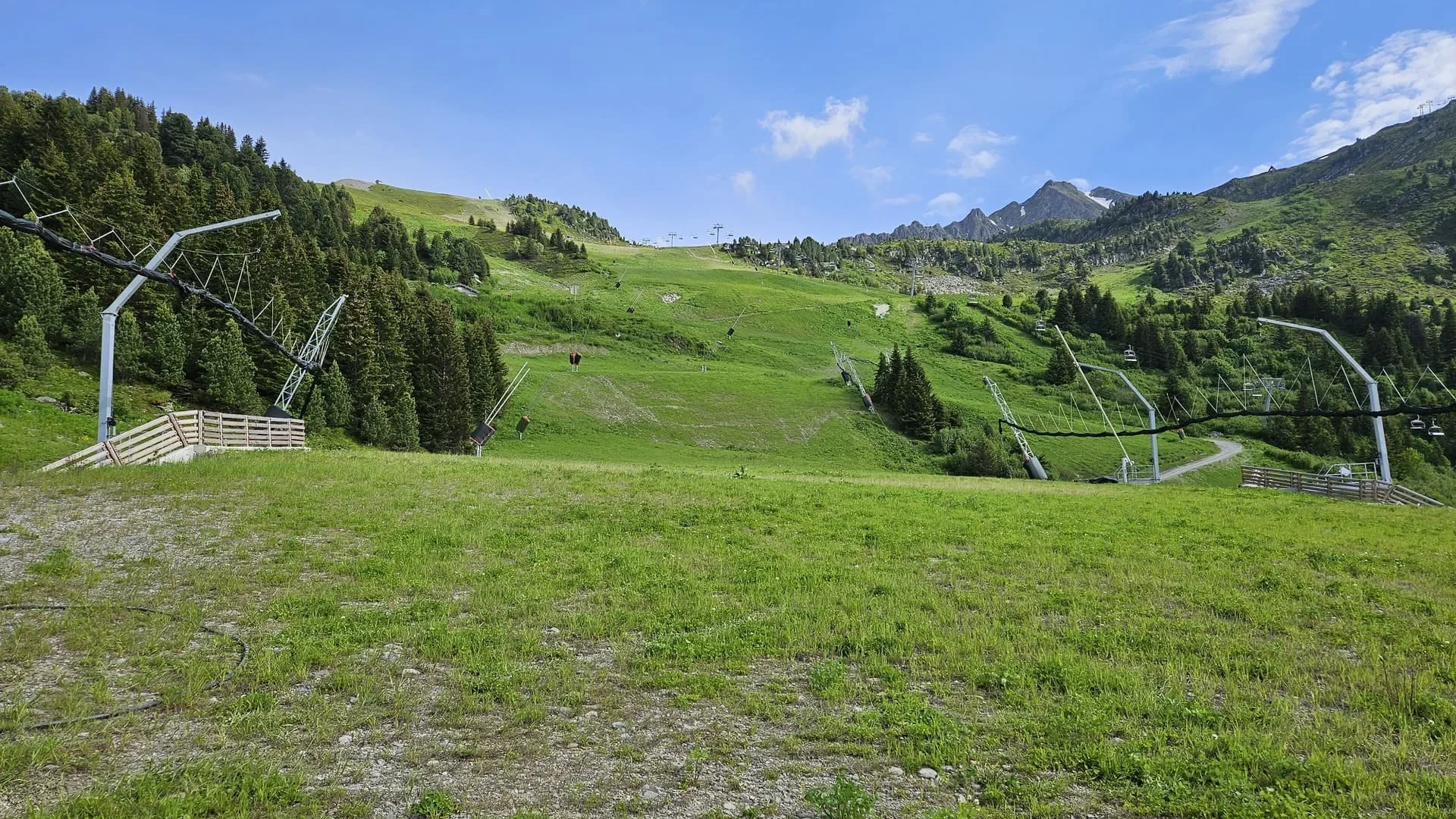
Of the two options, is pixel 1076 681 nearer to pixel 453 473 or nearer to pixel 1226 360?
pixel 453 473

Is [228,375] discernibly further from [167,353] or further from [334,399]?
[334,399]

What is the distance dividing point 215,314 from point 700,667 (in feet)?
225

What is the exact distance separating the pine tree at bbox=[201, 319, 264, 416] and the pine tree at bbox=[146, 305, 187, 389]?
5.16 ft

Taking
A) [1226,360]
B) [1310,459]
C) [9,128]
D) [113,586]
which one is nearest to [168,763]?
[113,586]

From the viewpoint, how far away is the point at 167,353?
166ft

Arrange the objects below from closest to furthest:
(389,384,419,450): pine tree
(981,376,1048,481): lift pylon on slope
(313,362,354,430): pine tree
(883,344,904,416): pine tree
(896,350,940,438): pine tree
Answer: (313,362,354,430): pine tree, (389,384,419,450): pine tree, (981,376,1048,481): lift pylon on slope, (896,350,940,438): pine tree, (883,344,904,416): pine tree

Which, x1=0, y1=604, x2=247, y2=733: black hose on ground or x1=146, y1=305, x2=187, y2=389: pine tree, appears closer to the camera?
x1=0, y1=604, x2=247, y2=733: black hose on ground

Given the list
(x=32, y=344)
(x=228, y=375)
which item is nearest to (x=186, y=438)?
(x=32, y=344)

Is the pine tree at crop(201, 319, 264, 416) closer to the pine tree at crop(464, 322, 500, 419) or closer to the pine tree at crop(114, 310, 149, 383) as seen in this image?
the pine tree at crop(114, 310, 149, 383)

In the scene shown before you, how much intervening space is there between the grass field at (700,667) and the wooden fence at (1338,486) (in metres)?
25.8

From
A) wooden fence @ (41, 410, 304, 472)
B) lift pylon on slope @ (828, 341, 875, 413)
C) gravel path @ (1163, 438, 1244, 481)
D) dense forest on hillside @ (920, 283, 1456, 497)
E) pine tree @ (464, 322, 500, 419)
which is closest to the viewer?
wooden fence @ (41, 410, 304, 472)

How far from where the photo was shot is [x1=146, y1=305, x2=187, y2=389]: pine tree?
50.7m

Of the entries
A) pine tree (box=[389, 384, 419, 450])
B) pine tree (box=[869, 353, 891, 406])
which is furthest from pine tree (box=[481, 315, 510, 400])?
pine tree (box=[869, 353, 891, 406])

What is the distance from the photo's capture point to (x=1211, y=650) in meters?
10.4
